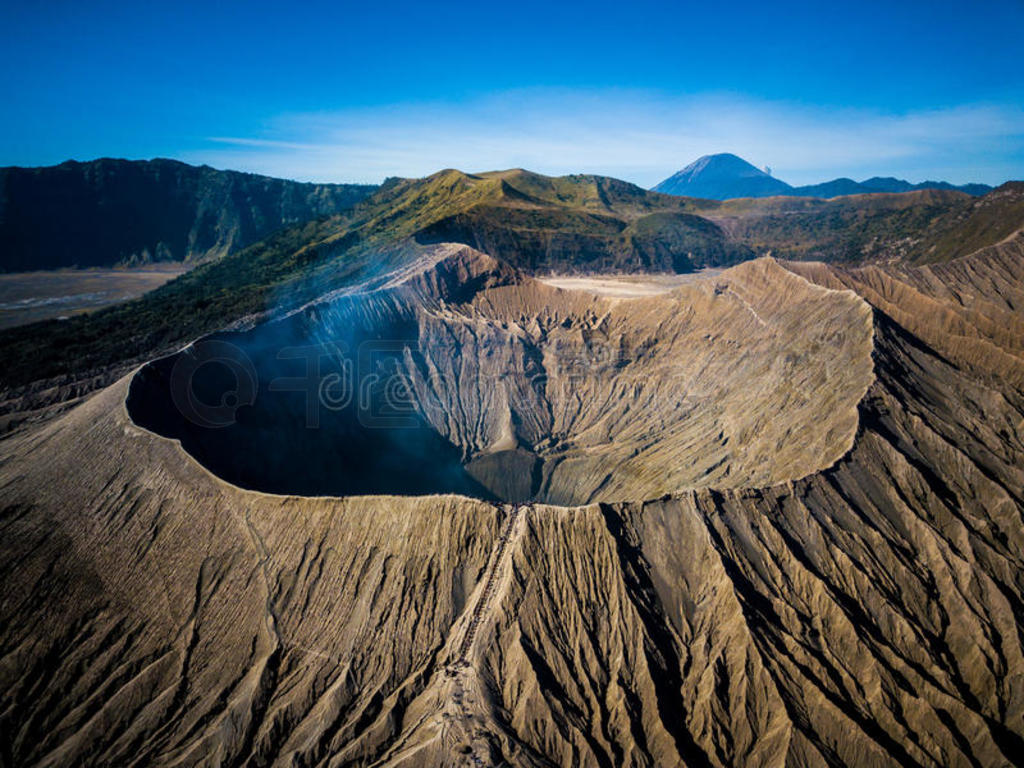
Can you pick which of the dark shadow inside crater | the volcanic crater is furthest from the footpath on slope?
the dark shadow inside crater

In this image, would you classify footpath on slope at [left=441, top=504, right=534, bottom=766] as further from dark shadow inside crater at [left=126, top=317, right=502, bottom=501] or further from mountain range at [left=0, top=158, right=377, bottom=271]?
mountain range at [left=0, top=158, right=377, bottom=271]

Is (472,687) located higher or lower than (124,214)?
lower

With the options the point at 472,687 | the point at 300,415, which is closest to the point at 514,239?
the point at 300,415

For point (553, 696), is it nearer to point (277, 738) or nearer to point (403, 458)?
Result: point (277, 738)

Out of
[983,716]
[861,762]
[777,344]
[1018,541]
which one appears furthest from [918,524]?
[777,344]

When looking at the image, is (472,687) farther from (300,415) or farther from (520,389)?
(520,389)

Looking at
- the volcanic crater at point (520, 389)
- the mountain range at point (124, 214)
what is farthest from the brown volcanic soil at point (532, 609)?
the mountain range at point (124, 214)

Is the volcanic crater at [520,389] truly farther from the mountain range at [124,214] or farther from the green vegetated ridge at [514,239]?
the mountain range at [124,214]
